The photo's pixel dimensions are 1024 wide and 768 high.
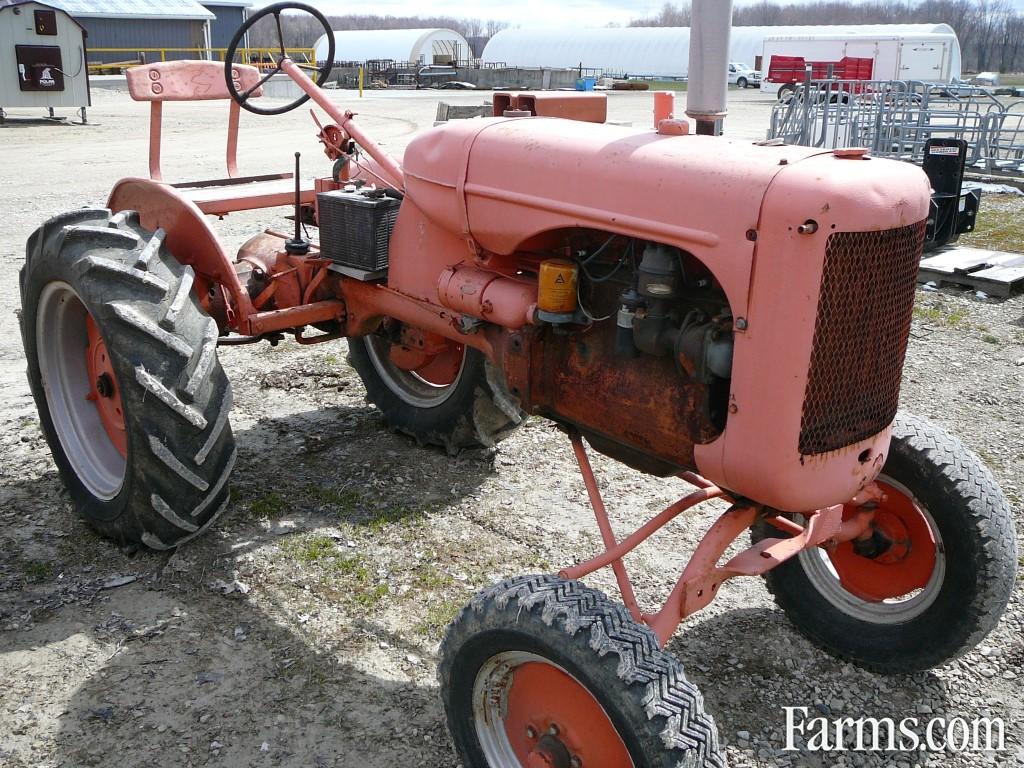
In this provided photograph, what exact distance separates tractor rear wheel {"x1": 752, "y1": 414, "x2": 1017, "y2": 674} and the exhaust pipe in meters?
1.12

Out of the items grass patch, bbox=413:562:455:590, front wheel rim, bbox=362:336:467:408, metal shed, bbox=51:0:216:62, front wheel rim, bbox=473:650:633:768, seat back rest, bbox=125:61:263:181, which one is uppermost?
metal shed, bbox=51:0:216:62

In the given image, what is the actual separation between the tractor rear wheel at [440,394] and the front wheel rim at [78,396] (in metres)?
1.15

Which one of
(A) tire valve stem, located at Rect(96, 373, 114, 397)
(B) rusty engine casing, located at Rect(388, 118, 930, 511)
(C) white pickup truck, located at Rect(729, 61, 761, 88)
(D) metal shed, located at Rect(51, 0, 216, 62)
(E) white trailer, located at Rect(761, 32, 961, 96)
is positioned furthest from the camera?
(C) white pickup truck, located at Rect(729, 61, 761, 88)

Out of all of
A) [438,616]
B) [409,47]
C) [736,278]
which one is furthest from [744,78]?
[736,278]

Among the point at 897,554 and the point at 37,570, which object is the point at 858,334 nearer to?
the point at 897,554

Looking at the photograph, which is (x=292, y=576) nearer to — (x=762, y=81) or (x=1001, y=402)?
(x=1001, y=402)

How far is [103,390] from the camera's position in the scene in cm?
341

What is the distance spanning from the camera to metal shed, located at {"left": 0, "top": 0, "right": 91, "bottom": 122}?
1753cm

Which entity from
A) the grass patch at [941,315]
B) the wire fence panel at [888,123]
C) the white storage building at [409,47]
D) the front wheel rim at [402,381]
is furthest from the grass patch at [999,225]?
the white storage building at [409,47]

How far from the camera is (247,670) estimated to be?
2.89 metres

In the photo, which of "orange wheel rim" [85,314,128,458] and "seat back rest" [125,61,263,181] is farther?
"seat back rest" [125,61,263,181]

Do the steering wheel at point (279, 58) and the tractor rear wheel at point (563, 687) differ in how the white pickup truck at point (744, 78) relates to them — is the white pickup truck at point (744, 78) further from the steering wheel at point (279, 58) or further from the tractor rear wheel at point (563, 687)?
the tractor rear wheel at point (563, 687)

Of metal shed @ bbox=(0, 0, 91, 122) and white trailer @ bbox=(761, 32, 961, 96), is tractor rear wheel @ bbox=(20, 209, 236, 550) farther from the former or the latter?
white trailer @ bbox=(761, 32, 961, 96)

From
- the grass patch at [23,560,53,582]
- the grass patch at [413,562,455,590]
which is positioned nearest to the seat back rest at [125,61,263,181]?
the grass patch at [23,560,53,582]
